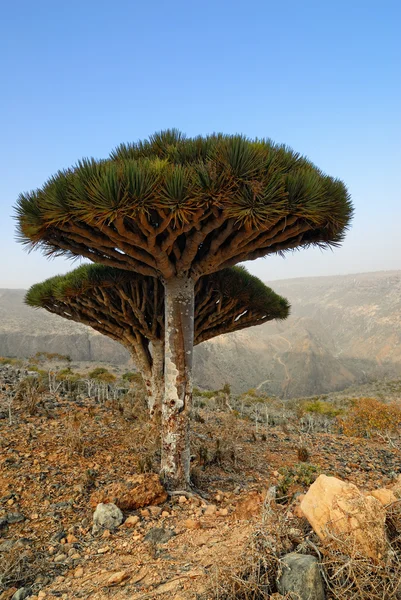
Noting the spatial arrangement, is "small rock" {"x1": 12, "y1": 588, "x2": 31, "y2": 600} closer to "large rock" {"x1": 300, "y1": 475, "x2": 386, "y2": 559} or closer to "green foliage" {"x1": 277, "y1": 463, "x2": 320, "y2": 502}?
"large rock" {"x1": 300, "y1": 475, "x2": 386, "y2": 559}

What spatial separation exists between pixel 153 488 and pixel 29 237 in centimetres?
350

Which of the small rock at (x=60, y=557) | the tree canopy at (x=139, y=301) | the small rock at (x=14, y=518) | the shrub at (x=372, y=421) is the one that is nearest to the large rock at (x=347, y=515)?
the small rock at (x=60, y=557)

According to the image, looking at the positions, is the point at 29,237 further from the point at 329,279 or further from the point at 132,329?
the point at 329,279

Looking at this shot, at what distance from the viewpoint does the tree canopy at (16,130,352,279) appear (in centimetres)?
407

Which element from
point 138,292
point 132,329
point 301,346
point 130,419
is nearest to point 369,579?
point 138,292

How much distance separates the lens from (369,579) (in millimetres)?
1962

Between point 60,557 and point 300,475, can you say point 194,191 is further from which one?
point 300,475

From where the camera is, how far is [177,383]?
516cm

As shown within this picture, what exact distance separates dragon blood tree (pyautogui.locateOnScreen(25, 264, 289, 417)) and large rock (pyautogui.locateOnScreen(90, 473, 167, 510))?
9.71 feet

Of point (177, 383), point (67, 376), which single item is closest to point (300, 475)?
point (177, 383)

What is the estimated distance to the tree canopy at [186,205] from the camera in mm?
4066

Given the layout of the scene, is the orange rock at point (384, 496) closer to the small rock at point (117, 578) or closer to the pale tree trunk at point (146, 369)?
the small rock at point (117, 578)

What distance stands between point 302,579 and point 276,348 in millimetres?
51508

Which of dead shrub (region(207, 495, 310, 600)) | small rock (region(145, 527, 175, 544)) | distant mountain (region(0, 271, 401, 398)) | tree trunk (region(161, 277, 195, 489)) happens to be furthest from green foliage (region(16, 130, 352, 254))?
distant mountain (region(0, 271, 401, 398))
